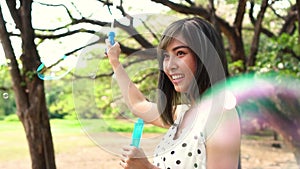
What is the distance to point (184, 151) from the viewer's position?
0.62m

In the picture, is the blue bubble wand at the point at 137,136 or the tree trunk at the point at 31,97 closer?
the blue bubble wand at the point at 137,136

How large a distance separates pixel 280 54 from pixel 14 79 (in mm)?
1672

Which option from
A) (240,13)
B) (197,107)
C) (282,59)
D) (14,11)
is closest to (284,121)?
(282,59)

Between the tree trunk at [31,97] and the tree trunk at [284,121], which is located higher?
the tree trunk at [31,97]

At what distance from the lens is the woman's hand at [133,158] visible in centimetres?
53

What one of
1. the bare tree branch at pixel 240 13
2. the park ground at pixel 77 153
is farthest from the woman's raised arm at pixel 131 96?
the park ground at pixel 77 153

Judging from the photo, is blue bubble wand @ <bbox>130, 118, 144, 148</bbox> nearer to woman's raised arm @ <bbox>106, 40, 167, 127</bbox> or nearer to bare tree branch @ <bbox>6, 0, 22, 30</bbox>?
woman's raised arm @ <bbox>106, 40, 167, 127</bbox>

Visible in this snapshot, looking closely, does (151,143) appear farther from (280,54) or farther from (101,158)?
(101,158)

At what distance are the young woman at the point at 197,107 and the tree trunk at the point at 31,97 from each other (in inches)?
57.2

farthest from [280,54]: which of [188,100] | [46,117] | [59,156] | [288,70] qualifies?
[59,156]

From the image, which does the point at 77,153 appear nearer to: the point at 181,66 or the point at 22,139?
the point at 22,139

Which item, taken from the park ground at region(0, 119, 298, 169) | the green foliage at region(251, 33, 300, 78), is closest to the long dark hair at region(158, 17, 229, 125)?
the green foliage at region(251, 33, 300, 78)

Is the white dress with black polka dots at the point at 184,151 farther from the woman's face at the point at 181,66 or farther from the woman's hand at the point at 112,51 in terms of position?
the woman's hand at the point at 112,51

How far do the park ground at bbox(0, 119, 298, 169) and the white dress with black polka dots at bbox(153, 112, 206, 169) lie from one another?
3.00m
